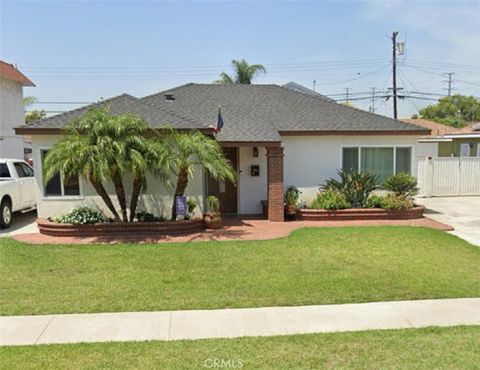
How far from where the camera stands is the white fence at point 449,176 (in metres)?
17.4

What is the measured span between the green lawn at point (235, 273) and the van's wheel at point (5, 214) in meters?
2.06

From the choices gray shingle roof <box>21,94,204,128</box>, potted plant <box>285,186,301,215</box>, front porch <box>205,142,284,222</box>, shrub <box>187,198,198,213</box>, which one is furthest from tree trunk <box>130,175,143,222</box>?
potted plant <box>285,186,301,215</box>

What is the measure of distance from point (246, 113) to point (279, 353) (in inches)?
429

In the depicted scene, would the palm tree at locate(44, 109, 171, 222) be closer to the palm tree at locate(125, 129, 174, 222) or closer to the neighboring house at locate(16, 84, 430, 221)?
the palm tree at locate(125, 129, 174, 222)

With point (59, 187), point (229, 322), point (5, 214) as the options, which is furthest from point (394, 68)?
point (229, 322)

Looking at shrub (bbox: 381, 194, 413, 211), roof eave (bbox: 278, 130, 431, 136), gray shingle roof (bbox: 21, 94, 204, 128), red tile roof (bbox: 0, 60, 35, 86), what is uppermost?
red tile roof (bbox: 0, 60, 35, 86)

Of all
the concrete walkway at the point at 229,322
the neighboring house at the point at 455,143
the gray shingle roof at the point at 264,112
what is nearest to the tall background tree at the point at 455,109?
the neighboring house at the point at 455,143

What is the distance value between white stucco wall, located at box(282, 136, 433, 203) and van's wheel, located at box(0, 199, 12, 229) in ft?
26.8

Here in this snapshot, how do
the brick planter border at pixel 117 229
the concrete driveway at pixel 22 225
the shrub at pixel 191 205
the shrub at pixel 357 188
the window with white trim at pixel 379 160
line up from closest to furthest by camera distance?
the brick planter border at pixel 117 229
the concrete driveway at pixel 22 225
the shrub at pixel 191 205
the shrub at pixel 357 188
the window with white trim at pixel 379 160

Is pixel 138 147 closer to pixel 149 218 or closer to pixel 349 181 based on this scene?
pixel 149 218

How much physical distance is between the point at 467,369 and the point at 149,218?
8.15 metres

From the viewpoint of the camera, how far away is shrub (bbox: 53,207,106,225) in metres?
10.3

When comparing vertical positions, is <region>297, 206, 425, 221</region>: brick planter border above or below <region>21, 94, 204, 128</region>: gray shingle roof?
below

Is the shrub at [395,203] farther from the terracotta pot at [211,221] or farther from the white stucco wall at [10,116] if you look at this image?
the white stucco wall at [10,116]
